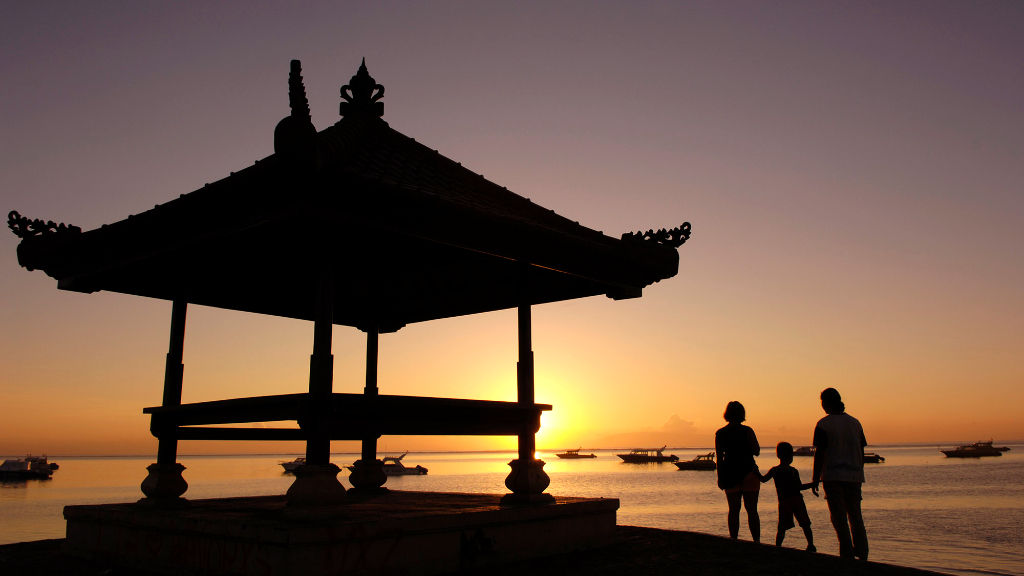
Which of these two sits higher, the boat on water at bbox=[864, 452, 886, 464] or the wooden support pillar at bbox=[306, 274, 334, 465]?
the wooden support pillar at bbox=[306, 274, 334, 465]

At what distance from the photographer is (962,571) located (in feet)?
89.6

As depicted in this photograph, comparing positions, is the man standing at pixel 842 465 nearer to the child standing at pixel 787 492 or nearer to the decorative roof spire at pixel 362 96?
the child standing at pixel 787 492

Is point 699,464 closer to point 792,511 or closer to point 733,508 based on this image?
point 792,511

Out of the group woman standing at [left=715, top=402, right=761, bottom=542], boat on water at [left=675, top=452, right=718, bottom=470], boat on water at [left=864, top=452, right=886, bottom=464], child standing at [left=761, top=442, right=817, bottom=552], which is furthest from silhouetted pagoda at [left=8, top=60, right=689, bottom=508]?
boat on water at [left=864, top=452, right=886, bottom=464]

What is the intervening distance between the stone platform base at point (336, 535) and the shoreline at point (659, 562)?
199mm

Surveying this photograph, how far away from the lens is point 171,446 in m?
9.14

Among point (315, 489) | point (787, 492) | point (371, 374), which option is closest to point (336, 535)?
point (315, 489)

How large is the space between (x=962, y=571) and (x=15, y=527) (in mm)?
46868

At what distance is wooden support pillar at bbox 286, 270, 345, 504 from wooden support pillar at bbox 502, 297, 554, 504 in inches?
90.5

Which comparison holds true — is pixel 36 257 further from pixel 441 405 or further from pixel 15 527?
pixel 15 527

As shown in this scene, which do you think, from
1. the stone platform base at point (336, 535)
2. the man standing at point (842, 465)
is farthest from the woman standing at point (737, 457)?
the stone platform base at point (336, 535)

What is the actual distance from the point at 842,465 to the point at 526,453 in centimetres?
364

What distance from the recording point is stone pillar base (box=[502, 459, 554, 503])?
855 centimetres

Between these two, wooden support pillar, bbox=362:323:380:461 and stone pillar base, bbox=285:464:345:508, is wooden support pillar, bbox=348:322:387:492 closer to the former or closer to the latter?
wooden support pillar, bbox=362:323:380:461
